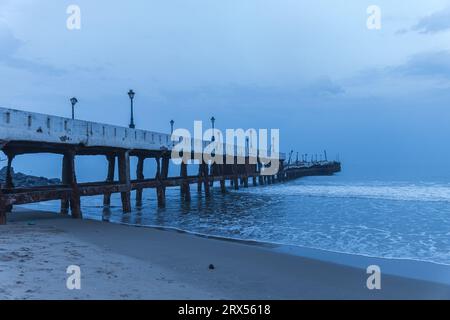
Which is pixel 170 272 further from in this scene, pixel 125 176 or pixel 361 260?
pixel 125 176

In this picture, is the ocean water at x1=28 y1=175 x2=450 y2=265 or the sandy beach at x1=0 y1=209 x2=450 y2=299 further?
the ocean water at x1=28 y1=175 x2=450 y2=265

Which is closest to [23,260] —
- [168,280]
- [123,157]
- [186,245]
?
[168,280]

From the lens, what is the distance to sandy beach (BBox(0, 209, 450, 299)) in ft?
20.6

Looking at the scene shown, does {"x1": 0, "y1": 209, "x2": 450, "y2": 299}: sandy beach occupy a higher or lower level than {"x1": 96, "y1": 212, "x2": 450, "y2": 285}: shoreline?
higher

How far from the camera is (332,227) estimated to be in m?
17.4

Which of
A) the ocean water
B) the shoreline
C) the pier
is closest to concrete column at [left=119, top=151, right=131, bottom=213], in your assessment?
the pier

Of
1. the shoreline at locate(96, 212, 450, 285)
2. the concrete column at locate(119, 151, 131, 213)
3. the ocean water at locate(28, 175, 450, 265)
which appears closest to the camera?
the shoreline at locate(96, 212, 450, 285)

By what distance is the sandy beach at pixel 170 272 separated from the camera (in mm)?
6293

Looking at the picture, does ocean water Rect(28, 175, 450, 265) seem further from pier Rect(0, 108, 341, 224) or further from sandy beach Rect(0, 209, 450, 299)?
sandy beach Rect(0, 209, 450, 299)

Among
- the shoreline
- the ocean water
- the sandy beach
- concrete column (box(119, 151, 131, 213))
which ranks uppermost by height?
concrete column (box(119, 151, 131, 213))

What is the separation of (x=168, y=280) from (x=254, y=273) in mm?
1934

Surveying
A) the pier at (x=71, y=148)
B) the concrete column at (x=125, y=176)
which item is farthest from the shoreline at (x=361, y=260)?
the concrete column at (x=125, y=176)
